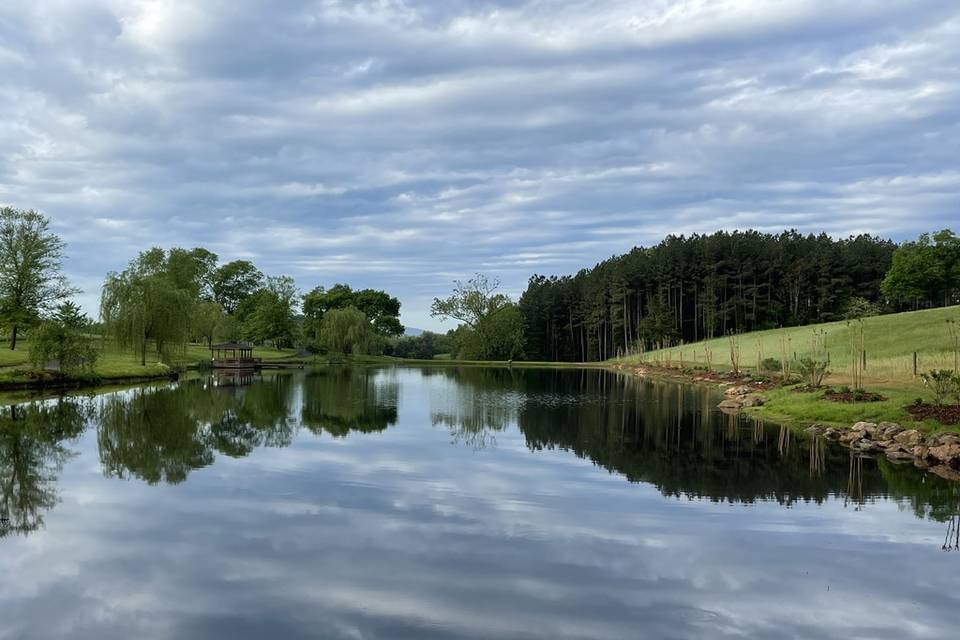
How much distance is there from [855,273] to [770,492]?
83.7 meters

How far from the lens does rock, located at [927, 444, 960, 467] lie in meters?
18.4

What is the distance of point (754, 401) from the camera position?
106 feet

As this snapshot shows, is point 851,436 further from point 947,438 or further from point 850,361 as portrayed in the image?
point 850,361

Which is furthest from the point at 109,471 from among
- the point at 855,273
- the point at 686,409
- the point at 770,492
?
the point at 855,273

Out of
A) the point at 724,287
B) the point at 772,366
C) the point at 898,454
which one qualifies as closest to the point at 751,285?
the point at 724,287

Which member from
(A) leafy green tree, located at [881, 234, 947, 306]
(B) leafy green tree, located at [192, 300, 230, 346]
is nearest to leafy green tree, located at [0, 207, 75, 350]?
(B) leafy green tree, located at [192, 300, 230, 346]

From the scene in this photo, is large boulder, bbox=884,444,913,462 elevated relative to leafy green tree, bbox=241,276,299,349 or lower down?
lower down

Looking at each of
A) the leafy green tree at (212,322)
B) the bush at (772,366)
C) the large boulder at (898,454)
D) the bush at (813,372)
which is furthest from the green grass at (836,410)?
the leafy green tree at (212,322)

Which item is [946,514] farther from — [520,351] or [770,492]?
[520,351]

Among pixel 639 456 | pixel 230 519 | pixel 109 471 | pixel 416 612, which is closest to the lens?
pixel 416 612

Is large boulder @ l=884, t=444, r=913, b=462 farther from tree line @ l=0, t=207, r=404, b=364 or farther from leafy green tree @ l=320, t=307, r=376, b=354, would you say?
leafy green tree @ l=320, t=307, r=376, b=354

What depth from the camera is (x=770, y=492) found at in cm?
1539

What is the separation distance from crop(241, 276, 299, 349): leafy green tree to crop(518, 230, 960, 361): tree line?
34.9m

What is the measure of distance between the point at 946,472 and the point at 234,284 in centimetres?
10834
